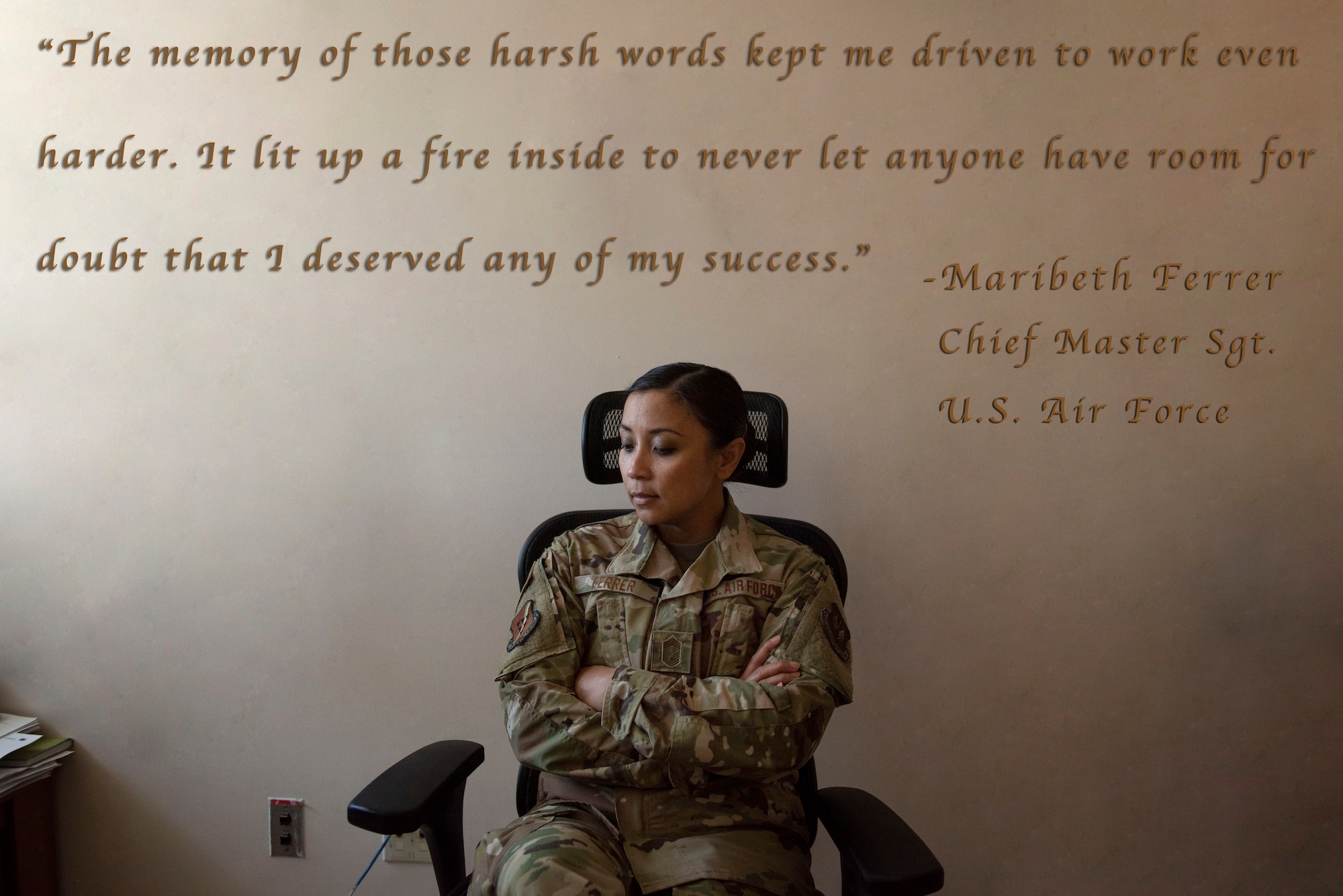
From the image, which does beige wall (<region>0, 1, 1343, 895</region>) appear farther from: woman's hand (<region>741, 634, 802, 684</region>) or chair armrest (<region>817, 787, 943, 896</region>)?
chair armrest (<region>817, 787, 943, 896</region>)

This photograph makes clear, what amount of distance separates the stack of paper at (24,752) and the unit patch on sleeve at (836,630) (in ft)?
→ 6.18

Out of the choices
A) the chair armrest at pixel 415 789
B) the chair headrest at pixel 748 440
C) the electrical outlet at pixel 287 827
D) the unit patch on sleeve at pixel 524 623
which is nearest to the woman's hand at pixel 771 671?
the unit patch on sleeve at pixel 524 623

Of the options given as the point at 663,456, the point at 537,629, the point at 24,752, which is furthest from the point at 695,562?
the point at 24,752

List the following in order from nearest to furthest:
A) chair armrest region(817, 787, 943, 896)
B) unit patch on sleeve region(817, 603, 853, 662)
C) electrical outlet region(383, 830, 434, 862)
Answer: chair armrest region(817, 787, 943, 896) → unit patch on sleeve region(817, 603, 853, 662) → electrical outlet region(383, 830, 434, 862)

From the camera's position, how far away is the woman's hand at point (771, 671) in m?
1.53

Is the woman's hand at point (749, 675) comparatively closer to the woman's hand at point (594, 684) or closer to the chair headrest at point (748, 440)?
the woman's hand at point (594, 684)

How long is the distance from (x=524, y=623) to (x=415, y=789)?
1.11ft

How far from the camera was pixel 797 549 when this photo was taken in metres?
1.73

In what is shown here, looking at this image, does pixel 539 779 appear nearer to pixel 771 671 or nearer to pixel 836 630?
pixel 771 671

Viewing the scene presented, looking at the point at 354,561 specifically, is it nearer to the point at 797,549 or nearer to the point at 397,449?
the point at 397,449

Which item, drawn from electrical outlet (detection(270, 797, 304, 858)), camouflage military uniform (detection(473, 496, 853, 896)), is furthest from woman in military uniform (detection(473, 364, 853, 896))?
electrical outlet (detection(270, 797, 304, 858))

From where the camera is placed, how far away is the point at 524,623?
164cm

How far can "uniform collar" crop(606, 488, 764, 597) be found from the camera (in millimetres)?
1664

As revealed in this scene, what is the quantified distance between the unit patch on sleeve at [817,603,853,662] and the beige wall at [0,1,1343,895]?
538mm
